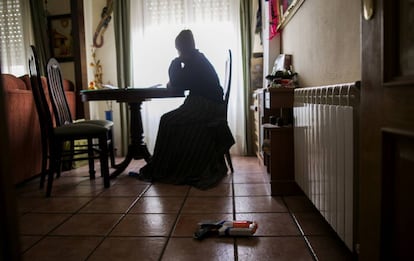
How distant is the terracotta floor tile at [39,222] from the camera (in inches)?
69.8

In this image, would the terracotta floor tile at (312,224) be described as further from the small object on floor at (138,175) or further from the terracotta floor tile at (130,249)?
the small object on floor at (138,175)

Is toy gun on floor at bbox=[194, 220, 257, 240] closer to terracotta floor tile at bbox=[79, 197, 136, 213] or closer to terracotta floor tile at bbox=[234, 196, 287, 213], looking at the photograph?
terracotta floor tile at bbox=[234, 196, 287, 213]

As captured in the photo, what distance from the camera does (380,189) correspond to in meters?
0.80

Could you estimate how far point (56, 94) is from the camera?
290 centimetres

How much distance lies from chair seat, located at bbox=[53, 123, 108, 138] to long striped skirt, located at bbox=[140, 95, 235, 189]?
0.53 m

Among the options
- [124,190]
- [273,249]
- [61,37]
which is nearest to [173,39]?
[61,37]

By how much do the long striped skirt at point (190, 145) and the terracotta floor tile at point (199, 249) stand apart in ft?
3.63

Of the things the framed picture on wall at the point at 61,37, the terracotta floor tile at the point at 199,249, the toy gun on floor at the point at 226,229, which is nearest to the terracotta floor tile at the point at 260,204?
the toy gun on floor at the point at 226,229

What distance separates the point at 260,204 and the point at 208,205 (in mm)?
337

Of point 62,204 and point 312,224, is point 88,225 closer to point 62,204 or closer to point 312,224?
point 62,204

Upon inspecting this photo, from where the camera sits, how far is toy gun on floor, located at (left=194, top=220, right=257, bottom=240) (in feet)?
5.29

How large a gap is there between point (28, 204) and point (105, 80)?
2318 mm

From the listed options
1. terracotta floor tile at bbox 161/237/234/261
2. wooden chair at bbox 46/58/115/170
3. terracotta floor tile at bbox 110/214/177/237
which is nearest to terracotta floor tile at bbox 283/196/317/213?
terracotta floor tile at bbox 161/237/234/261

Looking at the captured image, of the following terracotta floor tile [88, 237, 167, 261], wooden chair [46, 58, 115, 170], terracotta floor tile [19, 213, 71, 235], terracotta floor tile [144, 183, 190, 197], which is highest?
wooden chair [46, 58, 115, 170]
